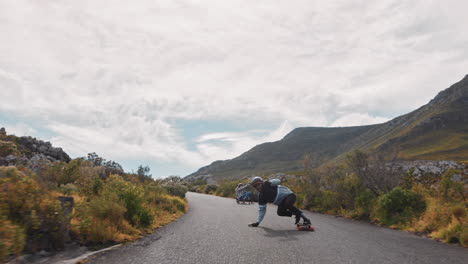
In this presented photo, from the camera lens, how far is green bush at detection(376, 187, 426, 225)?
13.3m

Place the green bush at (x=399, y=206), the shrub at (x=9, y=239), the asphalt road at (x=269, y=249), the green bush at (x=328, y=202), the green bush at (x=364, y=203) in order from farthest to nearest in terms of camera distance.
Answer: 1. the green bush at (x=328, y=202)
2. the green bush at (x=364, y=203)
3. the green bush at (x=399, y=206)
4. the asphalt road at (x=269, y=249)
5. the shrub at (x=9, y=239)

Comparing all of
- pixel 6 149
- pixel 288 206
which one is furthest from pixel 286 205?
pixel 6 149

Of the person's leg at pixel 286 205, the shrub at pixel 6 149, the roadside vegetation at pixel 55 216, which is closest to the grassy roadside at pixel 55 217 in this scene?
the roadside vegetation at pixel 55 216

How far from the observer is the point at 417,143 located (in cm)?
14512

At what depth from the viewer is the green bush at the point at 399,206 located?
13.3 metres

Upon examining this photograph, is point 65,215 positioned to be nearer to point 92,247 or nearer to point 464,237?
point 92,247

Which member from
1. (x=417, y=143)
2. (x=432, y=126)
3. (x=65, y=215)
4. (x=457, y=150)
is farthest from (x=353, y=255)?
(x=432, y=126)

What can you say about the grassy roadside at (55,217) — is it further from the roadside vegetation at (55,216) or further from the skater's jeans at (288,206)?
the skater's jeans at (288,206)

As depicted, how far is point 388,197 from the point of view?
14.2 m

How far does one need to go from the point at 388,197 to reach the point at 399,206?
58 cm

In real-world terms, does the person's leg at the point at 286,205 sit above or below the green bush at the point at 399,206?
above

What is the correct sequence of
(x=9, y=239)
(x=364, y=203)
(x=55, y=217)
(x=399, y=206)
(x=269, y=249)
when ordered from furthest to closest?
(x=364, y=203), (x=399, y=206), (x=269, y=249), (x=55, y=217), (x=9, y=239)

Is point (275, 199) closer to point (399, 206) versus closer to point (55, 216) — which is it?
point (55, 216)

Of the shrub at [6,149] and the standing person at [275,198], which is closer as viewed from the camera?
the standing person at [275,198]
